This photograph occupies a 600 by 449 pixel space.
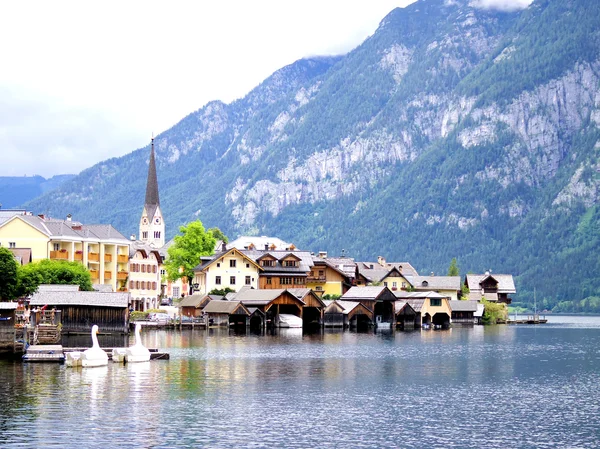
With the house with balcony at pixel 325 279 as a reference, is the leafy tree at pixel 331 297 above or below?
below

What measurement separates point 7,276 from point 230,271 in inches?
2415

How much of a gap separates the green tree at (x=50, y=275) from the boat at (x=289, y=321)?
3044cm

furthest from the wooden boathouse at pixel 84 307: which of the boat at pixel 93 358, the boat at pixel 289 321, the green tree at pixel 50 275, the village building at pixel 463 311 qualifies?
the village building at pixel 463 311

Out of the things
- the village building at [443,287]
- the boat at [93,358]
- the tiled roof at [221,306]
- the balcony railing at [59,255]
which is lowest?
the boat at [93,358]

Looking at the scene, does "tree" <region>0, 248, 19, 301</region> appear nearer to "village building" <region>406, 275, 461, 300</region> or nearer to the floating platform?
the floating platform

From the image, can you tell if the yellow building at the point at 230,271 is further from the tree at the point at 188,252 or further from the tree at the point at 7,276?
the tree at the point at 7,276

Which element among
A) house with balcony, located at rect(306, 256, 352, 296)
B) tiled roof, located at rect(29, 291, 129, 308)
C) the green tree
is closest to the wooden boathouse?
tiled roof, located at rect(29, 291, 129, 308)

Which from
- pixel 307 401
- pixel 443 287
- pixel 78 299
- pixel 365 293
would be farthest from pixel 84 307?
pixel 443 287

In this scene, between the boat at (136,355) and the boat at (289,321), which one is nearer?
the boat at (136,355)

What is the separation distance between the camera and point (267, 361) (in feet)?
277

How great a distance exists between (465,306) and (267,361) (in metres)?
103

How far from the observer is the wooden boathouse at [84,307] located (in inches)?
4402

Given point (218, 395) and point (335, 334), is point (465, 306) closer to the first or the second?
point (335, 334)

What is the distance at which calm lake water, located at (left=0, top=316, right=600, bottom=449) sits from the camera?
48.3m
